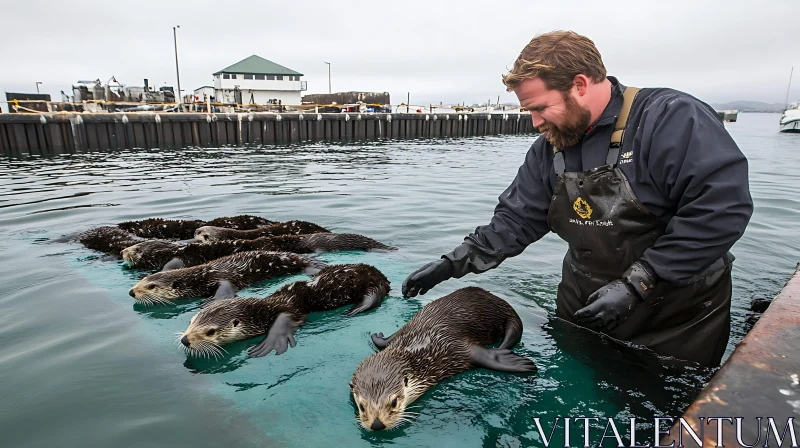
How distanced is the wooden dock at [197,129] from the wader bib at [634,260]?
27.2 metres

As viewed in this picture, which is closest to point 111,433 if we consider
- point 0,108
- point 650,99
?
point 650,99

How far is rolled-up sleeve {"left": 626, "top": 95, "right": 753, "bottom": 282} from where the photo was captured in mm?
2959

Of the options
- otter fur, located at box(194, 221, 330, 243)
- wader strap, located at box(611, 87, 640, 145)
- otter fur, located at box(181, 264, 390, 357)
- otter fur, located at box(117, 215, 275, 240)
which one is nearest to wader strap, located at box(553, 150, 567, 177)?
wader strap, located at box(611, 87, 640, 145)

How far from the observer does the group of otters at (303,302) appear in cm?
367

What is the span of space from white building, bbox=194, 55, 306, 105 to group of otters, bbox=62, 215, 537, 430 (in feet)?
216

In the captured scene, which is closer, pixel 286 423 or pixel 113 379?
pixel 286 423

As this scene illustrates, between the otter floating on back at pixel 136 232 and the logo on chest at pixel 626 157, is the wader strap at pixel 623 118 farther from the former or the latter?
the otter floating on back at pixel 136 232

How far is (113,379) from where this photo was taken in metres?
3.96

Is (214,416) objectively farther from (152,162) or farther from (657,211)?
(152,162)

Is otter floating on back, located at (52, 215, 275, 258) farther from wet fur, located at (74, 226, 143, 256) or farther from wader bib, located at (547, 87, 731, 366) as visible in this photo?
wader bib, located at (547, 87, 731, 366)

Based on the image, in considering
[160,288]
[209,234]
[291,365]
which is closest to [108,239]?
[209,234]

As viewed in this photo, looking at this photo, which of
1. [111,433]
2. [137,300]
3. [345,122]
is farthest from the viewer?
[345,122]

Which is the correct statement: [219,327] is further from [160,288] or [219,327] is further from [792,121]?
[792,121]

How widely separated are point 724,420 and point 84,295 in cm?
626
